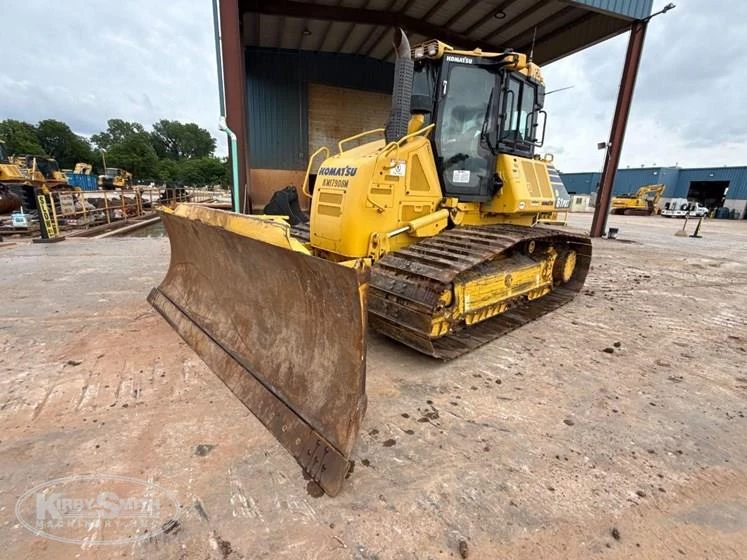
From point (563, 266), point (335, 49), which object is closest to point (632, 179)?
point (335, 49)

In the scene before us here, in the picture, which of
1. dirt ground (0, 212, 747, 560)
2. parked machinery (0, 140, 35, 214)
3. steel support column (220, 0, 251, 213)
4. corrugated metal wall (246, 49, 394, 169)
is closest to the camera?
dirt ground (0, 212, 747, 560)

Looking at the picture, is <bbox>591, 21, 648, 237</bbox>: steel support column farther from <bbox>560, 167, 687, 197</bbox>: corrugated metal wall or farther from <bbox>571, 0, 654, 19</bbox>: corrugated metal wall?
<bbox>560, 167, 687, 197</bbox>: corrugated metal wall

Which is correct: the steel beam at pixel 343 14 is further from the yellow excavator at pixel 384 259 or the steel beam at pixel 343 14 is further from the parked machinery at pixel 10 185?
the parked machinery at pixel 10 185

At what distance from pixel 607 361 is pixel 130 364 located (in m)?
4.01

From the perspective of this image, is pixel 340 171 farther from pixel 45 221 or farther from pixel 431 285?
pixel 45 221

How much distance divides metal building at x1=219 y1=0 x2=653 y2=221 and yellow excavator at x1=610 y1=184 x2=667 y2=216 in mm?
21719

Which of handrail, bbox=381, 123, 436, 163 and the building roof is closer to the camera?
handrail, bbox=381, 123, 436, 163

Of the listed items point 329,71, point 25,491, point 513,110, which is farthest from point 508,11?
point 25,491

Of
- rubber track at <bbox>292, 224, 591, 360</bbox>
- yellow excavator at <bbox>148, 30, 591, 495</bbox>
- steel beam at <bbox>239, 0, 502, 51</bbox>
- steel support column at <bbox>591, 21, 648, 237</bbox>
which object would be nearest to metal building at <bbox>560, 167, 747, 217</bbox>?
steel support column at <bbox>591, 21, 648, 237</bbox>

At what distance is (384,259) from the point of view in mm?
3410

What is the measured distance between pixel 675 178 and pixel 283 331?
46.7m

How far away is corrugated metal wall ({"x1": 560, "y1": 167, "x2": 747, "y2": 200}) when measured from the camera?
32.2 meters

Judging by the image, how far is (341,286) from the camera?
1941 millimetres

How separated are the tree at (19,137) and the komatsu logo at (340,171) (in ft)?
244
